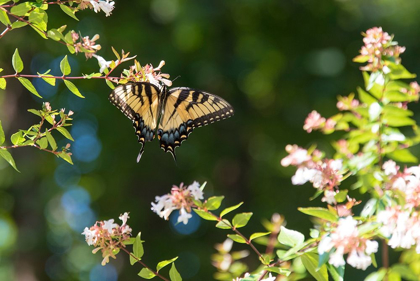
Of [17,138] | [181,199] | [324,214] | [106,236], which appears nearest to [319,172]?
[324,214]

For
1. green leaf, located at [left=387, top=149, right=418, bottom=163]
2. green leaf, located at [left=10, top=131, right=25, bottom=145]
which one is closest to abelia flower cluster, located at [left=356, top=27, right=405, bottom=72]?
green leaf, located at [left=387, top=149, right=418, bottom=163]

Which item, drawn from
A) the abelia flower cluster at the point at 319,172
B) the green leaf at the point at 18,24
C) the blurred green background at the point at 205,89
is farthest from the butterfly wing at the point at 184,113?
the blurred green background at the point at 205,89

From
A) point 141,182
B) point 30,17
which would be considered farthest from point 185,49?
point 30,17

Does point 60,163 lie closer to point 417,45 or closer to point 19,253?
point 19,253

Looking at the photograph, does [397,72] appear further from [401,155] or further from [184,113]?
[184,113]

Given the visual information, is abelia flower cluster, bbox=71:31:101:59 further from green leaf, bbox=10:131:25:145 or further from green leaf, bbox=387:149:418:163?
green leaf, bbox=387:149:418:163

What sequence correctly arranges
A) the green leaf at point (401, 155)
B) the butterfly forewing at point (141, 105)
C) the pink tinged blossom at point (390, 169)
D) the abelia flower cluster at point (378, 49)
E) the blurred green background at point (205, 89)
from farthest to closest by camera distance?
the blurred green background at point (205, 89), the butterfly forewing at point (141, 105), the green leaf at point (401, 155), the abelia flower cluster at point (378, 49), the pink tinged blossom at point (390, 169)

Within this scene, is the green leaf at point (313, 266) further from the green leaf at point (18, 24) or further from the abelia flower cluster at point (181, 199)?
the green leaf at point (18, 24)
